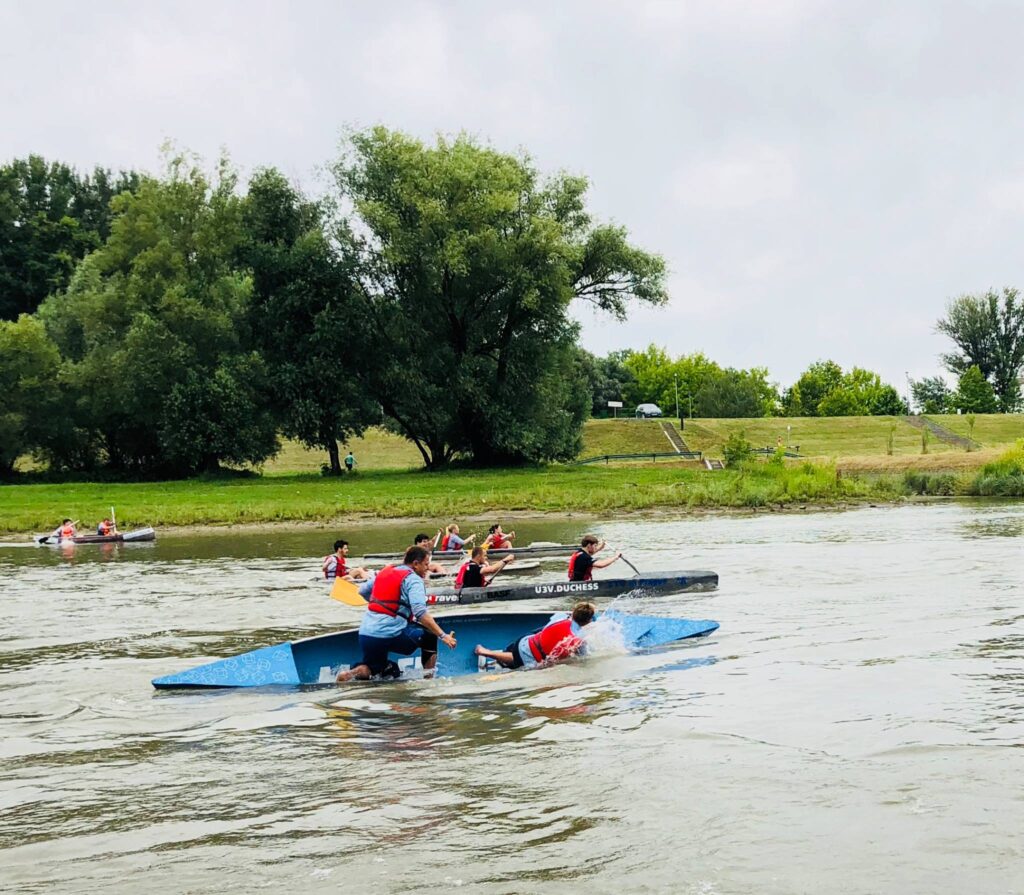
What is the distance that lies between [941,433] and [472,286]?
49.9 m

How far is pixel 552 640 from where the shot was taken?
15.4 meters

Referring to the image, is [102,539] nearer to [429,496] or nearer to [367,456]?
[429,496]

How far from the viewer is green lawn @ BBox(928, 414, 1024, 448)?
89.6 metres

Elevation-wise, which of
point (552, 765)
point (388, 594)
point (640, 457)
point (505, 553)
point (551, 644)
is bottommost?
Result: point (552, 765)

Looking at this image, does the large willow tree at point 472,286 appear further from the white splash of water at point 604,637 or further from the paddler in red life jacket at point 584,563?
the white splash of water at point 604,637

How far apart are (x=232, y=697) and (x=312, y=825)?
5.44 metres

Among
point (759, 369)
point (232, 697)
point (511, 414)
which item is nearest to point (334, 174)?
point (511, 414)

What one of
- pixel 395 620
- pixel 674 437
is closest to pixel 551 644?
pixel 395 620

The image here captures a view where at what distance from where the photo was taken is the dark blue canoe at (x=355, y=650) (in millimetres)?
14289

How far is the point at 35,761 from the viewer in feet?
36.3

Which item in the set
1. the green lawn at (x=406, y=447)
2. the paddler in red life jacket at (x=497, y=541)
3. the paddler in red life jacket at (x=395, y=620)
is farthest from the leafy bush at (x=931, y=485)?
the paddler in red life jacket at (x=395, y=620)

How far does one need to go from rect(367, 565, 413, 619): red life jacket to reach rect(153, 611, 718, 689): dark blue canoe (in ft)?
3.03

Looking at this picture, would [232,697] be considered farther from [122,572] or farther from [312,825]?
[122,572]

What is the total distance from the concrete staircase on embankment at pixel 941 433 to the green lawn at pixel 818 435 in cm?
83
